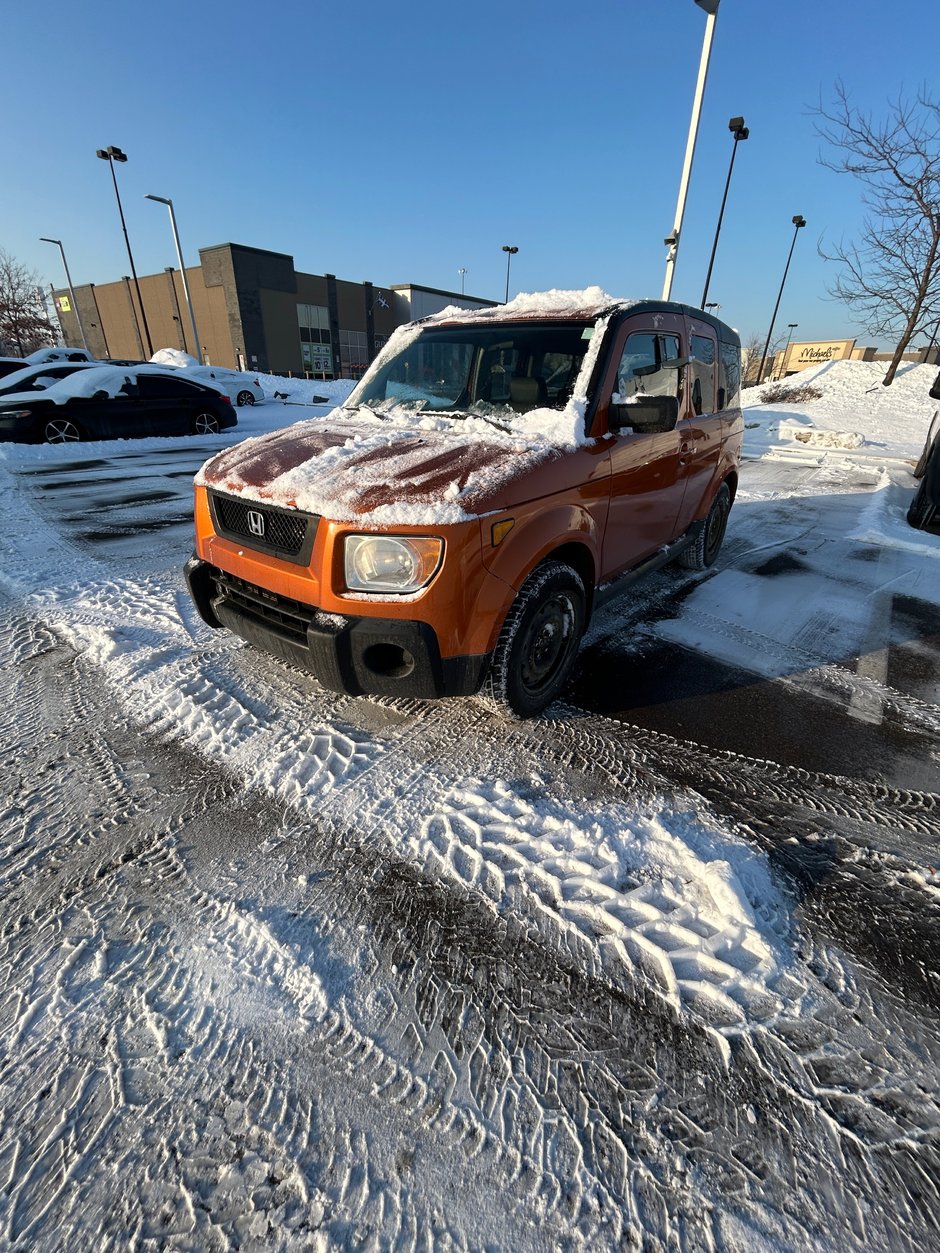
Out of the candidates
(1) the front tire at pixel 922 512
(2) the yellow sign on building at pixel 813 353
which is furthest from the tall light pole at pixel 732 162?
(2) the yellow sign on building at pixel 813 353

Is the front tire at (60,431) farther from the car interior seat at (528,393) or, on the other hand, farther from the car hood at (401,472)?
the car interior seat at (528,393)

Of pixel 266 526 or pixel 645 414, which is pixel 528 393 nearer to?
pixel 645 414

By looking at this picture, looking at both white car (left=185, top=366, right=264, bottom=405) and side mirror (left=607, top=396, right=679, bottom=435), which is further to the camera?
white car (left=185, top=366, right=264, bottom=405)

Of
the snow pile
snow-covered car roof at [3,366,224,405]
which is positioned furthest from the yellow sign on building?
snow-covered car roof at [3,366,224,405]

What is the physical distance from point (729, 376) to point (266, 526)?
445 cm

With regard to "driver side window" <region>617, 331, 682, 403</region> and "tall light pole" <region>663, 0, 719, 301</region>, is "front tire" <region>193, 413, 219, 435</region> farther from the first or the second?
"driver side window" <region>617, 331, 682, 403</region>

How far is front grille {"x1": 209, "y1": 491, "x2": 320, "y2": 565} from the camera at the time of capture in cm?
243

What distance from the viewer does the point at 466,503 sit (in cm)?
227

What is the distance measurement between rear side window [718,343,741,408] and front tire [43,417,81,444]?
12.1 metres

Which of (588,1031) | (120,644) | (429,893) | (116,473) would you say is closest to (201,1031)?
(429,893)

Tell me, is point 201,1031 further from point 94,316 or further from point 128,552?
point 94,316

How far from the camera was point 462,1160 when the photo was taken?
1351 mm

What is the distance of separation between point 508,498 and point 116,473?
365 inches

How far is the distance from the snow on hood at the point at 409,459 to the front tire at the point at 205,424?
11.6m
